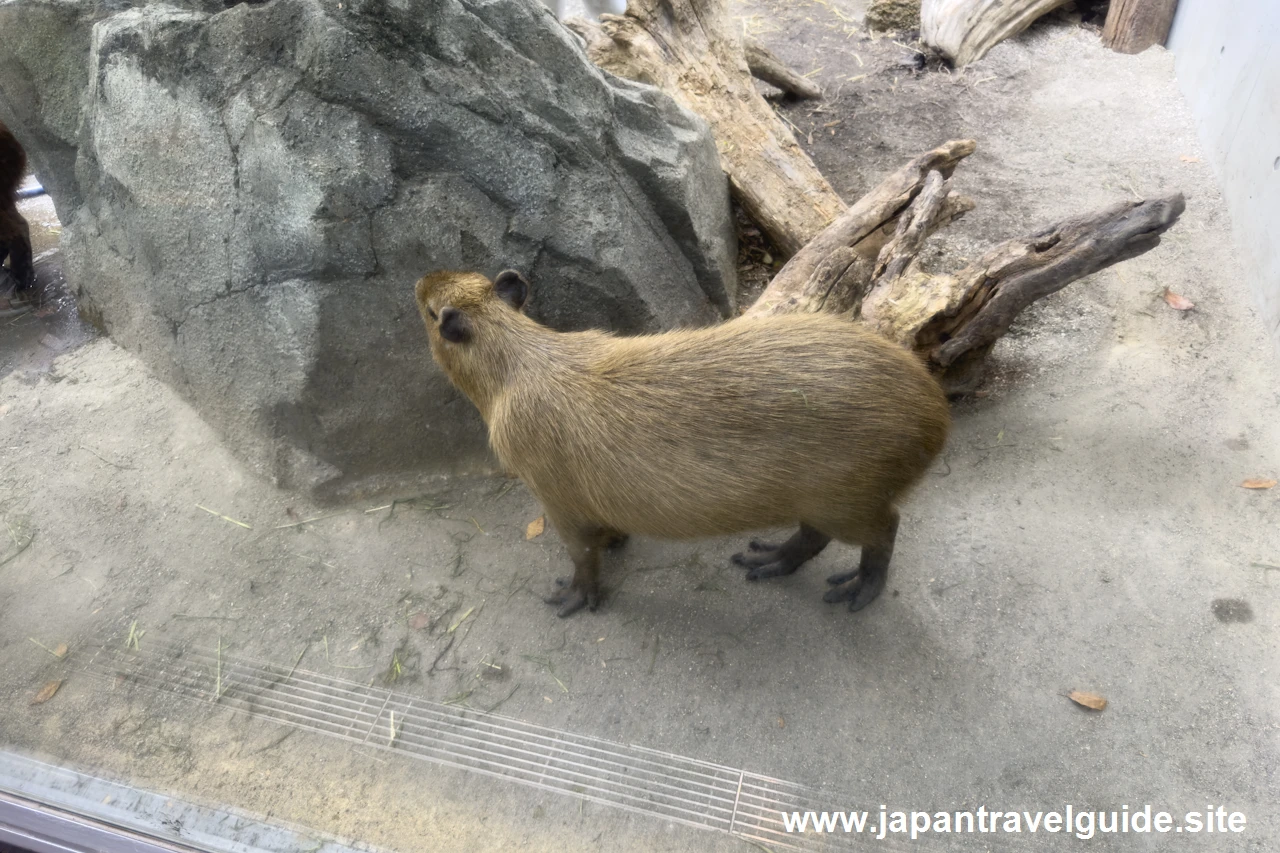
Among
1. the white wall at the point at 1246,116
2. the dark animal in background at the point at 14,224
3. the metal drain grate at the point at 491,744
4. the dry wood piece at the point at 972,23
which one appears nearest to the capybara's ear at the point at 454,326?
the metal drain grate at the point at 491,744

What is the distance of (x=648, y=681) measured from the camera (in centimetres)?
254

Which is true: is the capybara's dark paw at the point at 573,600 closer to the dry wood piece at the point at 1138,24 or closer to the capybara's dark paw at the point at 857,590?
the capybara's dark paw at the point at 857,590

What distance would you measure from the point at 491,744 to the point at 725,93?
137 inches

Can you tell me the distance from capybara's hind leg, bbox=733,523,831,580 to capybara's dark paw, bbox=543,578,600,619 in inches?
20.2

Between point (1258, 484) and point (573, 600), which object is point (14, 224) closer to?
point (573, 600)

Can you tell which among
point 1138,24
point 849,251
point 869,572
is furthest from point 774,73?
point 869,572

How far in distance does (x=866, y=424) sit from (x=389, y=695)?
1597 millimetres

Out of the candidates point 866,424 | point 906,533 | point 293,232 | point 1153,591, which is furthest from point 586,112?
point 1153,591

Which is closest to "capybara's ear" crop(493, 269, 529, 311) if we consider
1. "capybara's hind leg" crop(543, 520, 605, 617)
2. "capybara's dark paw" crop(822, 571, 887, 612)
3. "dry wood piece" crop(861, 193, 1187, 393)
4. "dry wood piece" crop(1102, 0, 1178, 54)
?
"capybara's hind leg" crop(543, 520, 605, 617)

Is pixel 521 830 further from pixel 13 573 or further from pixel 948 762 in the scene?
pixel 13 573

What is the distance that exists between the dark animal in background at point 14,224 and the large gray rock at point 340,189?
1318mm

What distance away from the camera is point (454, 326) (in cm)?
244

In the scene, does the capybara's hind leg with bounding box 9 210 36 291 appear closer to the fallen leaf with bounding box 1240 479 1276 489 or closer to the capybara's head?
the capybara's head

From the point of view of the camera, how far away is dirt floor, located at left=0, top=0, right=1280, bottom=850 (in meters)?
2.17
